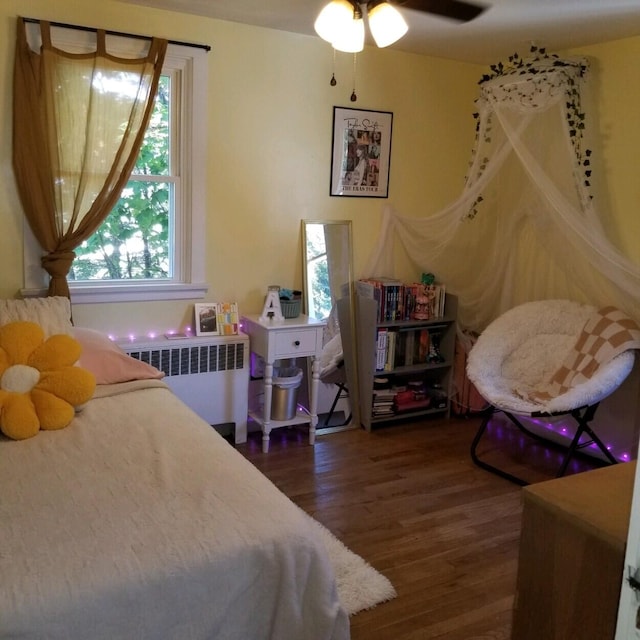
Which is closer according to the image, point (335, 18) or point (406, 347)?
point (335, 18)

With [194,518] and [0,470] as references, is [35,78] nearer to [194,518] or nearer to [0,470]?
[0,470]

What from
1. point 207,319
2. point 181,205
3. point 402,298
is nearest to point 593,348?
point 402,298

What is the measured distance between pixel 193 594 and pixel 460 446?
2588mm

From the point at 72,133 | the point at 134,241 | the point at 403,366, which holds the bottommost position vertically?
the point at 403,366

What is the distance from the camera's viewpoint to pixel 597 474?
148cm

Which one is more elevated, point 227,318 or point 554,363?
point 227,318

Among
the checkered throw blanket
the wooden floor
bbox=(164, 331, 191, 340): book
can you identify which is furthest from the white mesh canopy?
bbox=(164, 331, 191, 340): book

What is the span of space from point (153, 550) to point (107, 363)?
4.73 feet

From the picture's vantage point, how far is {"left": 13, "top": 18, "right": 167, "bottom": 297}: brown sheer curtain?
3.07 meters

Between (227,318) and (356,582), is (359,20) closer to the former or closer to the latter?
(227,318)

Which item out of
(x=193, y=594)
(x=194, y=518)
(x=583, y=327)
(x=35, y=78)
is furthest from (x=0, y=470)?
(x=583, y=327)

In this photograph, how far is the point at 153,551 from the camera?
159 cm

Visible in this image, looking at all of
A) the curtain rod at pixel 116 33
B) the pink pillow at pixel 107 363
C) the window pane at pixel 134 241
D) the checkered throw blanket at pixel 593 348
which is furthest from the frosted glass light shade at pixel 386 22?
the checkered throw blanket at pixel 593 348

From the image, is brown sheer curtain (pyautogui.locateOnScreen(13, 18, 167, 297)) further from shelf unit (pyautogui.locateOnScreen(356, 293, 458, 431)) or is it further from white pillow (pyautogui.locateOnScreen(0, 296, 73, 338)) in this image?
shelf unit (pyautogui.locateOnScreen(356, 293, 458, 431))
